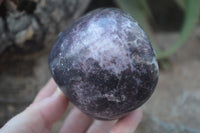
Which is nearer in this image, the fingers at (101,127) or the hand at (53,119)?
the hand at (53,119)

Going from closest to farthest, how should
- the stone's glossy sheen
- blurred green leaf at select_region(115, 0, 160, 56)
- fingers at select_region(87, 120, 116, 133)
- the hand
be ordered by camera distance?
1. the stone's glossy sheen
2. the hand
3. fingers at select_region(87, 120, 116, 133)
4. blurred green leaf at select_region(115, 0, 160, 56)

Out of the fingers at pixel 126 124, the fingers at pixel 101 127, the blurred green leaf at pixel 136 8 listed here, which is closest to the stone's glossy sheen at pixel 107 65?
the fingers at pixel 126 124

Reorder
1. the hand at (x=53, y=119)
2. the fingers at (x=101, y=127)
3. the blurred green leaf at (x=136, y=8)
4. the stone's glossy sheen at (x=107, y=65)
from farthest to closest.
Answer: the blurred green leaf at (x=136, y=8)
the fingers at (x=101, y=127)
the hand at (x=53, y=119)
the stone's glossy sheen at (x=107, y=65)

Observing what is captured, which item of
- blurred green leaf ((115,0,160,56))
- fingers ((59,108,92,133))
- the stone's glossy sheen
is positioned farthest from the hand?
blurred green leaf ((115,0,160,56))

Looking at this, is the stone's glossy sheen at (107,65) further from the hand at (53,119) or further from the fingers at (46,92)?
the fingers at (46,92)

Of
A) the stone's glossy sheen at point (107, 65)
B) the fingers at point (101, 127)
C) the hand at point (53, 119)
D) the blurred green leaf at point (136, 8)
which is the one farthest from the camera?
the blurred green leaf at point (136, 8)

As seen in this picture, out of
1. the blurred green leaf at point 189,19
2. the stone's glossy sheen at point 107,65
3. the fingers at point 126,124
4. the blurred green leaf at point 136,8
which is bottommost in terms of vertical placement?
the blurred green leaf at point 189,19

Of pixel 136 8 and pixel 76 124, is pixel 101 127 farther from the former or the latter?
pixel 136 8

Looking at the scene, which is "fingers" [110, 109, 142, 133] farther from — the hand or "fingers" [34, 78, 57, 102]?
"fingers" [34, 78, 57, 102]

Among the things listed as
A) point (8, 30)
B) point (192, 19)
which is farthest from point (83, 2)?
point (192, 19)
